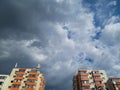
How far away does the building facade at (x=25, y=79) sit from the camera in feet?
237

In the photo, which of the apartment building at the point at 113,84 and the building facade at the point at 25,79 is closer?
the apartment building at the point at 113,84

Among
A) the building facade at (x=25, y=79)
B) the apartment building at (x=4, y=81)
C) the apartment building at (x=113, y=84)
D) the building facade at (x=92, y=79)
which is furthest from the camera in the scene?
the building facade at (x=92, y=79)

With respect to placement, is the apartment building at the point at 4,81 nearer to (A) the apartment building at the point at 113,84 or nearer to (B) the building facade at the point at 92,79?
(B) the building facade at the point at 92,79

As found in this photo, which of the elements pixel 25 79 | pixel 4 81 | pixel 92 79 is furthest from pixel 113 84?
pixel 4 81

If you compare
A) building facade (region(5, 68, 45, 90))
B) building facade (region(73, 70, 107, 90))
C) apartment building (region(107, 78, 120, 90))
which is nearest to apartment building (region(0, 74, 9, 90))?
building facade (region(5, 68, 45, 90))

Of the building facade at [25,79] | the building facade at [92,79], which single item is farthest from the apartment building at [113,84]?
the building facade at [25,79]

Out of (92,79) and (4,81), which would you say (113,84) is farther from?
(4,81)

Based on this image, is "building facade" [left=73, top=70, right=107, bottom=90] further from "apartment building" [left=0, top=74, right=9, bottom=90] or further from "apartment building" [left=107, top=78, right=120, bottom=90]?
"apartment building" [left=0, top=74, right=9, bottom=90]

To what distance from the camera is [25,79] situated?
249 feet

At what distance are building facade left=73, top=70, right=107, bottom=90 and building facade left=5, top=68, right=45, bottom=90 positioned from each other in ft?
81.6

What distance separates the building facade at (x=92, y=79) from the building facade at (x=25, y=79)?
2487 cm

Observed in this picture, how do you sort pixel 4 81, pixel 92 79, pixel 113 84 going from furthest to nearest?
1. pixel 92 79
2. pixel 4 81
3. pixel 113 84

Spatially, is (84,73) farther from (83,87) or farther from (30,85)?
(30,85)

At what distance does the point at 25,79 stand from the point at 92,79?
3974 centimetres
